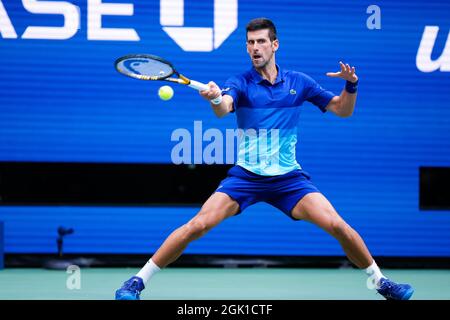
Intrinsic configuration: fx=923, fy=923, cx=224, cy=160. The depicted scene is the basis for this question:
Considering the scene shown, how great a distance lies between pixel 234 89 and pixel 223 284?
8.12 ft

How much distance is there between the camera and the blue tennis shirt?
6676 mm

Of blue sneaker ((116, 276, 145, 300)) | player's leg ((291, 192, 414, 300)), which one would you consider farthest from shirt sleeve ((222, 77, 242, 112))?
blue sneaker ((116, 276, 145, 300))

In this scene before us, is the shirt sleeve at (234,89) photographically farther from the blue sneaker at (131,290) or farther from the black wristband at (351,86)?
the blue sneaker at (131,290)

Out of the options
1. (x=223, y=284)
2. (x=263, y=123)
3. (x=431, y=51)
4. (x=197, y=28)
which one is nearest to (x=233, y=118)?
(x=197, y=28)

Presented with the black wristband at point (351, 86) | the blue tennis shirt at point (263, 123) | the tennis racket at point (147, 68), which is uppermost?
the tennis racket at point (147, 68)

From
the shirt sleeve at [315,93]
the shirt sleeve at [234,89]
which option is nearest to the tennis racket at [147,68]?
the shirt sleeve at [234,89]

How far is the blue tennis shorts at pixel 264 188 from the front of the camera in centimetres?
660

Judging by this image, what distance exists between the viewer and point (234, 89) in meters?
6.63

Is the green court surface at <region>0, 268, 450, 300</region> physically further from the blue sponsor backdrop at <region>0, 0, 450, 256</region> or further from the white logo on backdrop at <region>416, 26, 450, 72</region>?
the white logo on backdrop at <region>416, 26, 450, 72</region>

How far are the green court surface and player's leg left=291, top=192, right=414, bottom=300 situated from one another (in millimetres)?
903

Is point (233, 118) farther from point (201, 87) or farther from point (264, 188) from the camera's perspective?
point (201, 87)

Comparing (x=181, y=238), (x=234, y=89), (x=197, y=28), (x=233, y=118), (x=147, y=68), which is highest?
(x=197, y=28)

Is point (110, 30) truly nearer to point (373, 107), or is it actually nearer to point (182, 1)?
point (182, 1)

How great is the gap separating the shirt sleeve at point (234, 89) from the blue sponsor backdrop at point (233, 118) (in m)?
3.20
